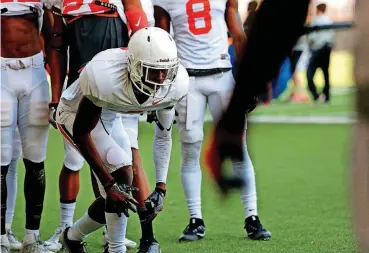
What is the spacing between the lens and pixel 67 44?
536cm

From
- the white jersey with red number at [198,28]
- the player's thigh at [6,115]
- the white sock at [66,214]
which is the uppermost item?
the white jersey with red number at [198,28]

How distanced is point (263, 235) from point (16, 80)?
1.80m

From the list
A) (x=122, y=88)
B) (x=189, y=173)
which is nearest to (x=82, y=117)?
(x=122, y=88)

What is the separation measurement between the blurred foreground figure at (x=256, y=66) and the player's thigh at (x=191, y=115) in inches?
150

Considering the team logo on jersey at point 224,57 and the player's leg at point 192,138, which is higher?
the team logo on jersey at point 224,57

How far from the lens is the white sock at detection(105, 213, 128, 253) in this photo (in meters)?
4.70

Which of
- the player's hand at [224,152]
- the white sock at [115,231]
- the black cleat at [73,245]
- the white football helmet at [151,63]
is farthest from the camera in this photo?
the black cleat at [73,245]

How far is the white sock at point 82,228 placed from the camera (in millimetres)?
4887

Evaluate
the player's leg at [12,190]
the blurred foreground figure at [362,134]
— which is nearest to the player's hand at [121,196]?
the player's leg at [12,190]

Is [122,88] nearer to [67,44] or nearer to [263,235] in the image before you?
[67,44]

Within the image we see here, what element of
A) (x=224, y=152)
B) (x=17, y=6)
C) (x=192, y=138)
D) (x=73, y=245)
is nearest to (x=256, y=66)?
(x=224, y=152)

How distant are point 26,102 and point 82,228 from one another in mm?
877

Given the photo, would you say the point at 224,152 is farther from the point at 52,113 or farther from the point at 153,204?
the point at 52,113

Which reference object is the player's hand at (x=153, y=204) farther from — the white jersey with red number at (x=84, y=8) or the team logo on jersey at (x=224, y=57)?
the team logo on jersey at (x=224, y=57)
